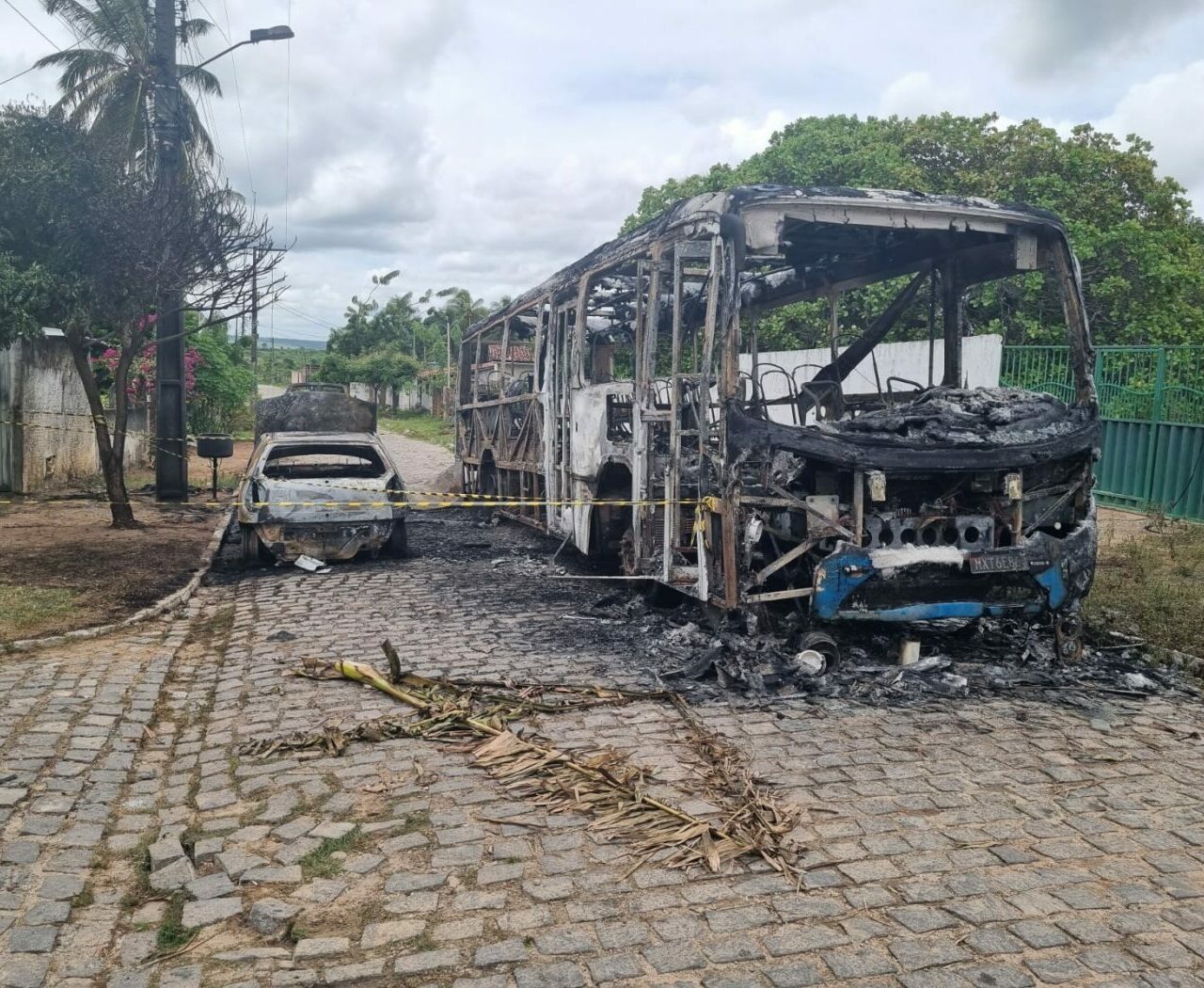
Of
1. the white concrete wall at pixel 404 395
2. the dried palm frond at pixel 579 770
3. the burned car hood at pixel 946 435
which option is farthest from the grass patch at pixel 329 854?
the white concrete wall at pixel 404 395

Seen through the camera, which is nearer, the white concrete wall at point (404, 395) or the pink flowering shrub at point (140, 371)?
the pink flowering shrub at point (140, 371)

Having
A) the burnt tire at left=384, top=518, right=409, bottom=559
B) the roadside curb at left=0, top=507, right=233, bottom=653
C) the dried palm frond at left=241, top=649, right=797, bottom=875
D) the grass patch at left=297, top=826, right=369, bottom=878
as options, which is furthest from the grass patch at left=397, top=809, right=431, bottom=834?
the burnt tire at left=384, top=518, right=409, bottom=559

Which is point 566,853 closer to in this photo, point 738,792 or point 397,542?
point 738,792

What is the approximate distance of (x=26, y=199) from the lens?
1023 centimetres

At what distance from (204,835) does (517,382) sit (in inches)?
311

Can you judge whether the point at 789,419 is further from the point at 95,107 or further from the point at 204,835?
the point at 95,107

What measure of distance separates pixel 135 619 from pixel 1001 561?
6.04 metres

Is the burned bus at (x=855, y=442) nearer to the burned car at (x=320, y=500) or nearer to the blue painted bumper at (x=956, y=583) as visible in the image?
the blue painted bumper at (x=956, y=583)

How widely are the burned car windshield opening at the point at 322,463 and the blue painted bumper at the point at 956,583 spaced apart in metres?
5.88

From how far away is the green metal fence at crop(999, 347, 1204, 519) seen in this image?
39.8 ft

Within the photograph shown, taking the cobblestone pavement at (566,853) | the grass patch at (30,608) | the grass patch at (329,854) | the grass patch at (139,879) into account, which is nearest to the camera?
the cobblestone pavement at (566,853)

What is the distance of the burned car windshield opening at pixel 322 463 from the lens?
10.3 meters

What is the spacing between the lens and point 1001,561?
5.90m

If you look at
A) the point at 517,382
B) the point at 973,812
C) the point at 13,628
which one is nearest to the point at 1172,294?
the point at 517,382
